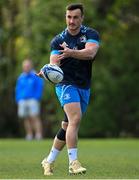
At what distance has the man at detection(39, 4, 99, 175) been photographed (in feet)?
36.2

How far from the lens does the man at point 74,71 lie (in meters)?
11.0

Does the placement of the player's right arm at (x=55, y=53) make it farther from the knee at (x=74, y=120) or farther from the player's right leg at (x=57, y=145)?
the player's right leg at (x=57, y=145)

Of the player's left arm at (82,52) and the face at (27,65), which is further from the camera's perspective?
the face at (27,65)

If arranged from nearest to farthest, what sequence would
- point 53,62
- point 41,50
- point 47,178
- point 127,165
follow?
point 47,178
point 53,62
point 127,165
point 41,50

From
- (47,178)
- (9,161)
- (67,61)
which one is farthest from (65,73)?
(9,161)

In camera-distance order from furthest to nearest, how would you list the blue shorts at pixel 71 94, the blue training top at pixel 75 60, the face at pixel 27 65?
the face at pixel 27 65 < the blue training top at pixel 75 60 < the blue shorts at pixel 71 94

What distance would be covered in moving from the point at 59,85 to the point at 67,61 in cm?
34

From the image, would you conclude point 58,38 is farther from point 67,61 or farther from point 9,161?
point 9,161

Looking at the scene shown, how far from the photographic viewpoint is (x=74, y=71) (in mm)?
11227

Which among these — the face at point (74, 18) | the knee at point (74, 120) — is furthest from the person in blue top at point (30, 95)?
the knee at point (74, 120)

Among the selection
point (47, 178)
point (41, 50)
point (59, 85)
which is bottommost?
point (47, 178)

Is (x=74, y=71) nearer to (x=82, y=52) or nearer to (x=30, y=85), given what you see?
(x=82, y=52)

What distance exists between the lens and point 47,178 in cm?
1032

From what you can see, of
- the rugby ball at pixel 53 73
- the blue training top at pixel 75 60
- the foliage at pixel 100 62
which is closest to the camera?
the rugby ball at pixel 53 73
